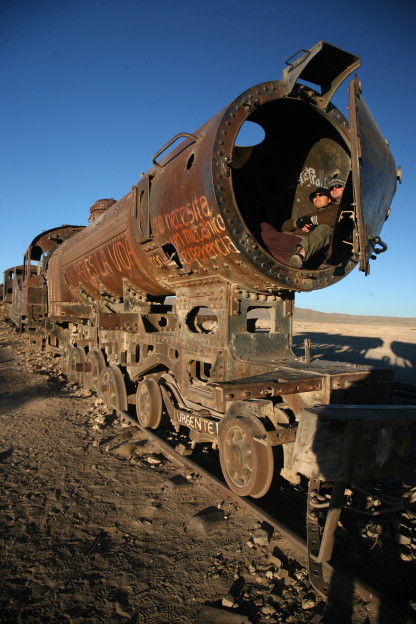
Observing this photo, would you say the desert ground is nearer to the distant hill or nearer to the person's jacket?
the person's jacket

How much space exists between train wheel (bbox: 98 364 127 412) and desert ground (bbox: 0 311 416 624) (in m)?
1.23

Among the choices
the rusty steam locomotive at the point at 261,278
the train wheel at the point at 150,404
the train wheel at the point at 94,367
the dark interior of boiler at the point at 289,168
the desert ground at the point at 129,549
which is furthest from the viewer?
the train wheel at the point at 94,367

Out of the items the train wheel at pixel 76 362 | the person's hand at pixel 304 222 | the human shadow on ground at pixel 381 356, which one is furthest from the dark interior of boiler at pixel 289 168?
the human shadow on ground at pixel 381 356

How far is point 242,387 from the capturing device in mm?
2963

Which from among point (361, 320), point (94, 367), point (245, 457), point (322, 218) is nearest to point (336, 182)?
point (322, 218)

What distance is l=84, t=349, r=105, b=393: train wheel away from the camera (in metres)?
7.52

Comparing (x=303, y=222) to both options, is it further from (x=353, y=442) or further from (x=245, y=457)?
(x=353, y=442)

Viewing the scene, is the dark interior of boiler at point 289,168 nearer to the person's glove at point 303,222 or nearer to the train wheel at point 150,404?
the person's glove at point 303,222

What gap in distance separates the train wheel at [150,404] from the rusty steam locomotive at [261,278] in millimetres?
20

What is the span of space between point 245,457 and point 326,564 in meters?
1.06

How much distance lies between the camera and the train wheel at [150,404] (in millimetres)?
5262

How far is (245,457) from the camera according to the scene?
132 inches

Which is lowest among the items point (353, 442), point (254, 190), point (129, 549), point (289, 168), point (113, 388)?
point (129, 549)

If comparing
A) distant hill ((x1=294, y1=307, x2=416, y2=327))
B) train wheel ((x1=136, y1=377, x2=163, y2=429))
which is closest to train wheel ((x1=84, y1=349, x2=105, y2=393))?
train wheel ((x1=136, y1=377, x2=163, y2=429))
